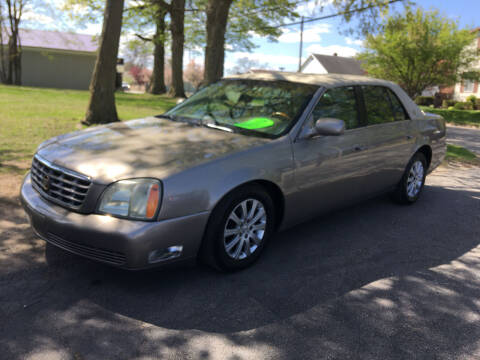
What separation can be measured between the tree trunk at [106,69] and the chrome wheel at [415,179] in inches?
283

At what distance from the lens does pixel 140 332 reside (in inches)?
112

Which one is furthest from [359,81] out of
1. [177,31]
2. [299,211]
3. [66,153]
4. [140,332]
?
[177,31]

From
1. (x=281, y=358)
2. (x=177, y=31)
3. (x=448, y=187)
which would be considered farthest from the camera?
(x=177, y=31)

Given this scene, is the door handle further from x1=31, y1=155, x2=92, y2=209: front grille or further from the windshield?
x1=31, y1=155, x2=92, y2=209: front grille

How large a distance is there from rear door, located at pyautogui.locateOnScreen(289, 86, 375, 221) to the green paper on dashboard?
35cm

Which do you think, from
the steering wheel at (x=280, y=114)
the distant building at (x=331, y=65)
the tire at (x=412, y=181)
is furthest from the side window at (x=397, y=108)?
the distant building at (x=331, y=65)

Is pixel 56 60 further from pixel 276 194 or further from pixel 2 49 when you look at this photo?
pixel 276 194

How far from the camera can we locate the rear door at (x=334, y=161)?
413 cm

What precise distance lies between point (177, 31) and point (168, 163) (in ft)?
72.4

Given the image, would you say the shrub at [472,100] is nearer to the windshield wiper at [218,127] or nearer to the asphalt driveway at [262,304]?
the asphalt driveway at [262,304]

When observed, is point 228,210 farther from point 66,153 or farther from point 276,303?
point 66,153

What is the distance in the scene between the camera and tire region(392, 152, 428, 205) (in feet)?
19.0

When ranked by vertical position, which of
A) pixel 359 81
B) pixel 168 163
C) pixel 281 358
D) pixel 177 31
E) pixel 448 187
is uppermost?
pixel 177 31

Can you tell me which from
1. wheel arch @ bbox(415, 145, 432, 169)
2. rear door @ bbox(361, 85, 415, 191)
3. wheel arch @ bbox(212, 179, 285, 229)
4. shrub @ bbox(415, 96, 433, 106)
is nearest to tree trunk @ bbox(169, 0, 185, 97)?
wheel arch @ bbox(415, 145, 432, 169)
